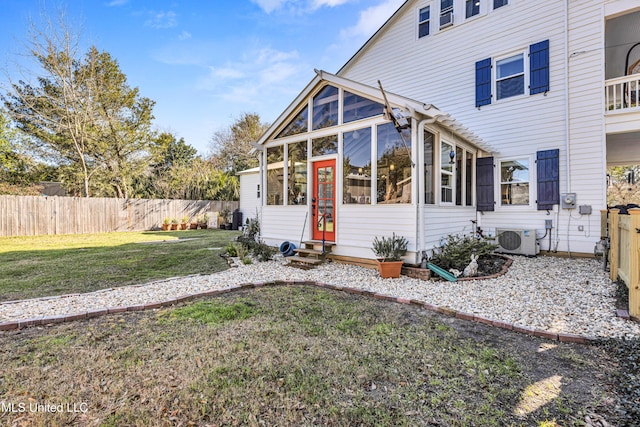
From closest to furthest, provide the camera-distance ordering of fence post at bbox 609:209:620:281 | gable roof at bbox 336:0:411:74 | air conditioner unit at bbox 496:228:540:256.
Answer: fence post at bbox 609:209:620:281, air conditioner unit at bbox 496:228:540:256, gable roof at bbox 336:0:411:74

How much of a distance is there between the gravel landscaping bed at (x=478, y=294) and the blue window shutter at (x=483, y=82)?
486 cm

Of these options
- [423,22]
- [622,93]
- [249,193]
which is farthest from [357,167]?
[249,193]

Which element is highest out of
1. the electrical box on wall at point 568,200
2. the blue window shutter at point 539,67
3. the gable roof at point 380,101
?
the blue window shutter at point 539,67

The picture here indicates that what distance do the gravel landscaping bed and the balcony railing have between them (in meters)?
3.78

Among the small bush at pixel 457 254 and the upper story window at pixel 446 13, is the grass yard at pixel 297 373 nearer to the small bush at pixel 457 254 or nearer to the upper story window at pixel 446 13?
the small bush at pixel 457 254

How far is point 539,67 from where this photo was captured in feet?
24.5

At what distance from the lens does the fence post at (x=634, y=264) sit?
3166 mm

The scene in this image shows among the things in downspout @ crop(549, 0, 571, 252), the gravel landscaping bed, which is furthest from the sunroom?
downspout @ crop(549, 0, 571, 252)

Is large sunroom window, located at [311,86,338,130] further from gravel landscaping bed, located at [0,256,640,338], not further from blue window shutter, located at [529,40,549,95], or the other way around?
blue window shutter, located at [529,40,549,95]

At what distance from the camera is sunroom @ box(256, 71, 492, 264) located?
18.5 ft

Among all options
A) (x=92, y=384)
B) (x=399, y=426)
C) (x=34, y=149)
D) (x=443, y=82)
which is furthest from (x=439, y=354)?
(x=34, y=149)

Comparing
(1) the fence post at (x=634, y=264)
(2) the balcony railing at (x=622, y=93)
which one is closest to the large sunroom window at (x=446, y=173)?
(1) the fence post at (x=634, y=264)

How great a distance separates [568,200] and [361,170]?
5.29 meters

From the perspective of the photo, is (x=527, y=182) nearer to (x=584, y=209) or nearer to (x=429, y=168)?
(x=584, y=209)
